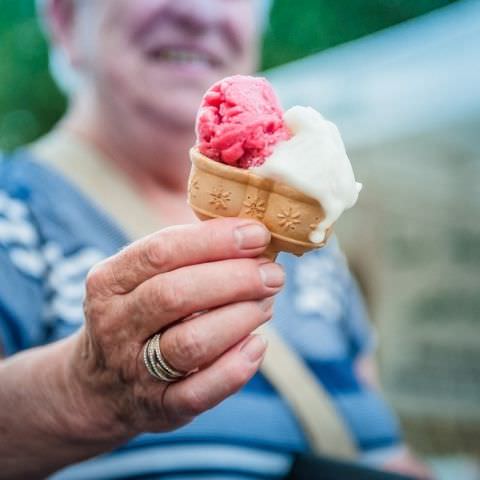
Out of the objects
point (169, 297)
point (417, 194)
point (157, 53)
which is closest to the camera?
point (169, 297)

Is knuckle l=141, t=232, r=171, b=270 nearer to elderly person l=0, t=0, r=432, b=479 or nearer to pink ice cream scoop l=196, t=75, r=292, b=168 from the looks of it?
elderly person l=0, t=0, r=432, b=479

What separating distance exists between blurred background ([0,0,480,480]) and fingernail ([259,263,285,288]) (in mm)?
3768

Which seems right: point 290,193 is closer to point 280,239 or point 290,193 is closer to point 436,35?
point 280,239

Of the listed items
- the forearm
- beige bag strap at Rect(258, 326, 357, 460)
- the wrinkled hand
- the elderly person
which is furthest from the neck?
the wrinkled hand

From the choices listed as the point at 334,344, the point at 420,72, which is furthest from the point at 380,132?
the point at 334,344

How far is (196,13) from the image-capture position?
207 centimetres

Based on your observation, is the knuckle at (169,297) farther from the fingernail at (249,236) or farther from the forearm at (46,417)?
the forearm at (46,417)

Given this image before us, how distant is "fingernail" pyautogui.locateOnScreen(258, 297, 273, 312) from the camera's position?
3.82ft

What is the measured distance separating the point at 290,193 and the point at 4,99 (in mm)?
7432

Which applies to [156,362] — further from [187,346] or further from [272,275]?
[272,275]

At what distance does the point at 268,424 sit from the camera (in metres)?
1.82

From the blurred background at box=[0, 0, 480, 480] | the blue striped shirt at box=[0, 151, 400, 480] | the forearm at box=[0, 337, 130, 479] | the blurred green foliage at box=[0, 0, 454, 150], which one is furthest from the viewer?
the blurred green foliage at box=[0, 0, 454, 150]

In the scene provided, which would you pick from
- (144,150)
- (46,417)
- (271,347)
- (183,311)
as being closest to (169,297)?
(183,311)

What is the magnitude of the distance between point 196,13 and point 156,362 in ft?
3.88
